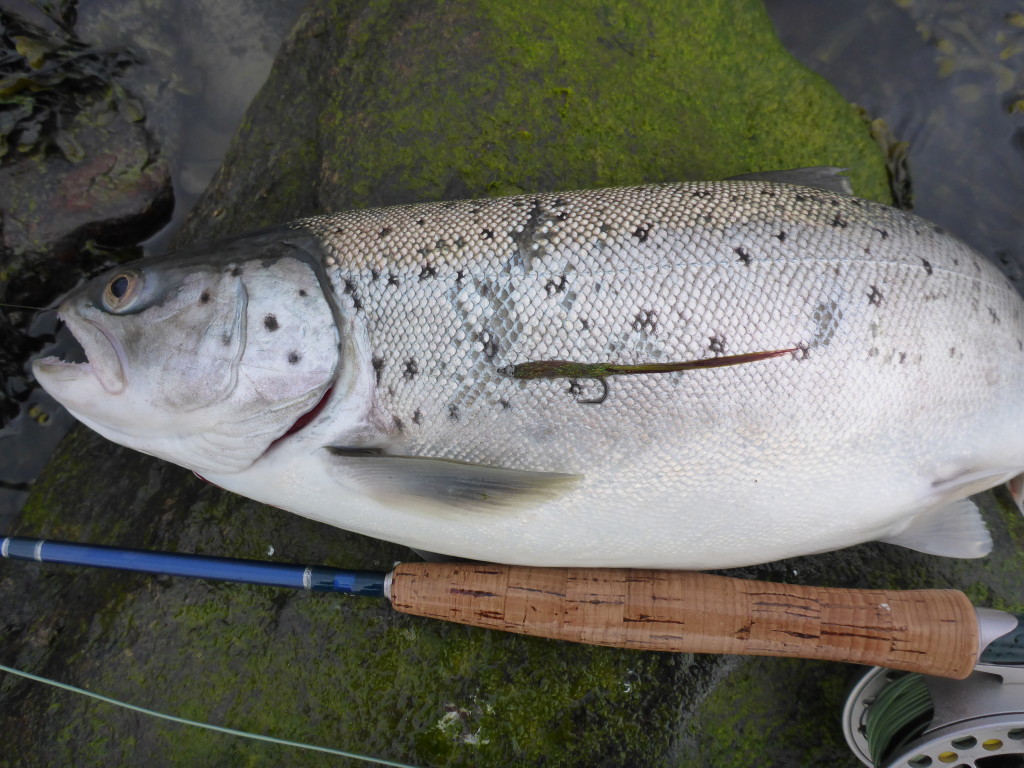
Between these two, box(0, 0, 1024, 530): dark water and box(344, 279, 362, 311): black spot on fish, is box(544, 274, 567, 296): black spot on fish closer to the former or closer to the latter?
box(344, 279, 362, 311): black spot on fish

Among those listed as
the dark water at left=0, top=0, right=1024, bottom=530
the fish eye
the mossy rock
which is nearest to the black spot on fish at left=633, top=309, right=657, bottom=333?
the mossy rock

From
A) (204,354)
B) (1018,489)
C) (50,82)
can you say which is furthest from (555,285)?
(50,82)

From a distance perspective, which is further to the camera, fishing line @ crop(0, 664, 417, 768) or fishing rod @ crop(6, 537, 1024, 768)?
fishing line @ crop(0, 664, 417, 768)

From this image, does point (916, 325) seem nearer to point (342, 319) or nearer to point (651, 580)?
point (651, 580)

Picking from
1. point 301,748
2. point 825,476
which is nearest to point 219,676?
point 301,748

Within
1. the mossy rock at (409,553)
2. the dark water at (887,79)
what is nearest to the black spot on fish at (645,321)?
the mossy rock at (409,553)
